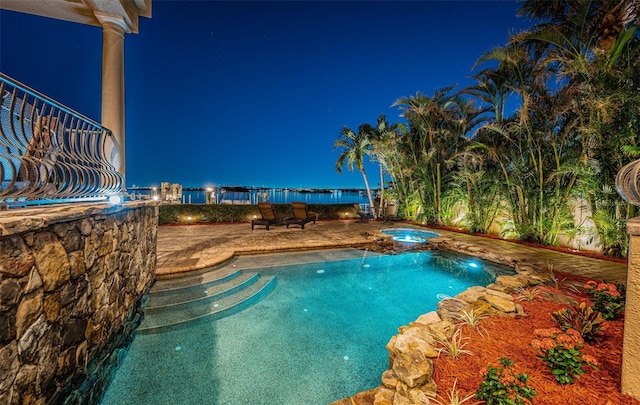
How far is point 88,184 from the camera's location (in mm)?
2834

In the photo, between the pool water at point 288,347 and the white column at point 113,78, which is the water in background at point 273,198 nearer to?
the white column at point 113,78

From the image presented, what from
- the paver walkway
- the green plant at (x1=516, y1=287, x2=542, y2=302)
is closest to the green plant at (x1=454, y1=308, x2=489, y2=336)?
the green plant at (x1=516, y1=287, x2=542, y2=302)

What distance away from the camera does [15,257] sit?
1565 millimetres

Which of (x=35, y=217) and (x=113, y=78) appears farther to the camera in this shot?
(x=113, y=78)

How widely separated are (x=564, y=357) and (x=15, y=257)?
382 centimetres

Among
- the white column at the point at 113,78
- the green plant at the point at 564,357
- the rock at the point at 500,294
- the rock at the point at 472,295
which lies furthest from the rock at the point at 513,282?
the white column at the point at 113,78

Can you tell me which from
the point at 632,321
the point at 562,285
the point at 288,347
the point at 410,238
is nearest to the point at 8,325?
the point at 288,347

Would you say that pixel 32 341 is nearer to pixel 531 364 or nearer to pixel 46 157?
pixel 46 157

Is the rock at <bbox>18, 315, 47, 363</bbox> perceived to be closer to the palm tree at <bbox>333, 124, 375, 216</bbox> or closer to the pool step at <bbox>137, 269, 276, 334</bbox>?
the pool step at <bbox>137, 269, 276, 334</bbox>

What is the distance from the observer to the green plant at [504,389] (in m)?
1.65

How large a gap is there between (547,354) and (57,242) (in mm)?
3978

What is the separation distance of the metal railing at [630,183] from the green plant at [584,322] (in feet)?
4.22

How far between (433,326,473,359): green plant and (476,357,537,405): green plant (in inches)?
20.8

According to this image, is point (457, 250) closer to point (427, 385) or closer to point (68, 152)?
point (427, 385)
